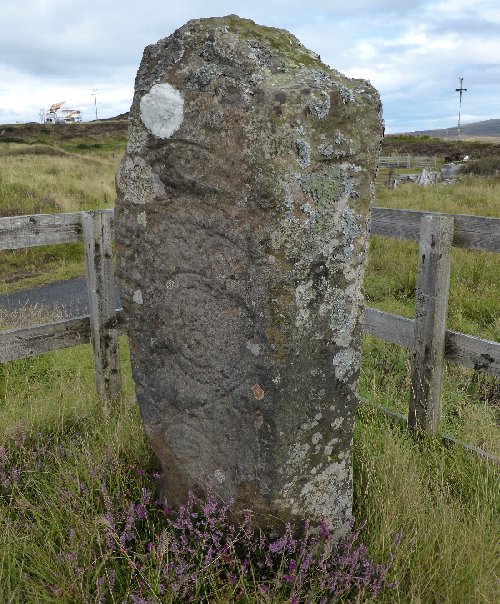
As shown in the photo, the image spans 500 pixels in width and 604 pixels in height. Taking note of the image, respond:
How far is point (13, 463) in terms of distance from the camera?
3498 millimetres

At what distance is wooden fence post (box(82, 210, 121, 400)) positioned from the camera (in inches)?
171

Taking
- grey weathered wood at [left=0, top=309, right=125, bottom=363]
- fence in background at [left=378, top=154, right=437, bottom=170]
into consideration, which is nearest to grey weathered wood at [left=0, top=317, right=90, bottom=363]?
grey weathered wood at [left=0, top=309, right=125, bottom=363]

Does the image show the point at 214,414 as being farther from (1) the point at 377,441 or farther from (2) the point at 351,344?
(1) the point at 377,441

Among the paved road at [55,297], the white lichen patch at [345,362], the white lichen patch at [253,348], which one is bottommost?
the paved road at [55,297]

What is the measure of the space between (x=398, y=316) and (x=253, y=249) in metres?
1.91

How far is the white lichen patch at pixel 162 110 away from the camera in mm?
2459

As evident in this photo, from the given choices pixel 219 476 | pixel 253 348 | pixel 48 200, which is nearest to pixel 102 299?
pixel 219 476

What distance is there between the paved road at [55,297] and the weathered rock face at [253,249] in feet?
19.6

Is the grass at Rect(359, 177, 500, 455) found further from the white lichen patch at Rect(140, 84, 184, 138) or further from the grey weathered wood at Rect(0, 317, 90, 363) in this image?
the grey weathered wood at Rect(0, 317, 90, 363)

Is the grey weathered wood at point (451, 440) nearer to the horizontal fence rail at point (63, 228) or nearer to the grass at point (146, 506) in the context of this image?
the grass at point (146, 506)

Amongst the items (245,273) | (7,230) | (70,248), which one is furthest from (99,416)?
(70,248)

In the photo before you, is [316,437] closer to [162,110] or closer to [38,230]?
[162,110]

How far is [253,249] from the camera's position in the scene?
2332 millimetres

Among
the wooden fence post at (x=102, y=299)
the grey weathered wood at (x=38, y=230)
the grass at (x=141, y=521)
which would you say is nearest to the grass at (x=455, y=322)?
the grass at (x=141, y=521)
